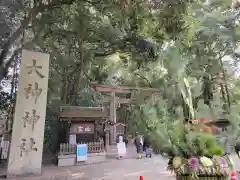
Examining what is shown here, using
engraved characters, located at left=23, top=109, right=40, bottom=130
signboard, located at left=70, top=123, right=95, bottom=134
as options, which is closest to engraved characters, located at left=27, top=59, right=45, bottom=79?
engraved characters, located at left=23, top=109, right=40, bottom=130

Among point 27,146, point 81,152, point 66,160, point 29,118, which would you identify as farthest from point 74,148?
point 29,118

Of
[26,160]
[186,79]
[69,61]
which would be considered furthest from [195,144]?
[69,61]

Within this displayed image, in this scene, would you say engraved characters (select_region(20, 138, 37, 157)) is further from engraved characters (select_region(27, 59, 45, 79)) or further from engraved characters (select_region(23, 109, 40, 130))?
engraved characters (select_region(27, 59, 45, 79))

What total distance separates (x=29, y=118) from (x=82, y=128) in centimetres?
548

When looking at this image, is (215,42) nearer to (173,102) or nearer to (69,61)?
(69,61)

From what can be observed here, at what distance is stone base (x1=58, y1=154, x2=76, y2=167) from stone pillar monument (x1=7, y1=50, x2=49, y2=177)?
332 cm

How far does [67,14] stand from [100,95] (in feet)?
40.2

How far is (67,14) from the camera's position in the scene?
8.95 meters

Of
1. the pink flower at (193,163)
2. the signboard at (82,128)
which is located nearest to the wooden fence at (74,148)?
the signboard at (82,128)

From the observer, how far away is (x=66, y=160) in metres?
11.2

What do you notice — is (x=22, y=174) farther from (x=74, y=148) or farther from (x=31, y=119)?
(x=74, y=148)

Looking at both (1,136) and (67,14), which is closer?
(67,14)

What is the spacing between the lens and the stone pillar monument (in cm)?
754

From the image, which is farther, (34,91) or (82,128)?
(82,128)
